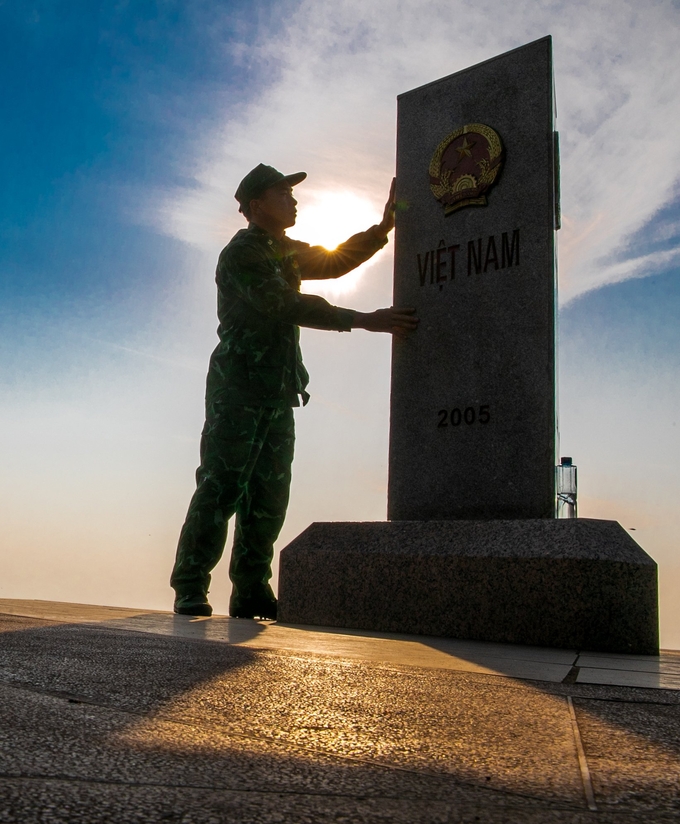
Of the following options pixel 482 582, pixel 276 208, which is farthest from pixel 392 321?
pixel 482 582

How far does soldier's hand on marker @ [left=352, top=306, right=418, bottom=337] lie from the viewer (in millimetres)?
4463

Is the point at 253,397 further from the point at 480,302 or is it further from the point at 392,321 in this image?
the point at 480,302

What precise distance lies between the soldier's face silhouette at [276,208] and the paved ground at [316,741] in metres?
3.06

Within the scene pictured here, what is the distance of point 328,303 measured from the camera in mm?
4227

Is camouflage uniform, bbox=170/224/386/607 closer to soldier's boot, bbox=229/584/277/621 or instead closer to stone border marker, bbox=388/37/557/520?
soldier's boot, bbox=229/584/277/621

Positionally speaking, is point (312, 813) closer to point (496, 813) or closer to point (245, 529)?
point (496, 813)

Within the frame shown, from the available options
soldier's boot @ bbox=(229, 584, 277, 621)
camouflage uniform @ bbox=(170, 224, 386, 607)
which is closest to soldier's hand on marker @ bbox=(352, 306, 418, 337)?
camouflage uniform @ bbox=(170, 224, 386, 607)

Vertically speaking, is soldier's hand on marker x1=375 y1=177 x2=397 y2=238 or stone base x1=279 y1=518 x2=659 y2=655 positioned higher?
soldier's hand on marker x1=375 y1=177 x2=397 y2=238

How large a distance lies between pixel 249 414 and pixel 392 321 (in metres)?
0.92

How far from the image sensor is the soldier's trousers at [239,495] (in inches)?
169

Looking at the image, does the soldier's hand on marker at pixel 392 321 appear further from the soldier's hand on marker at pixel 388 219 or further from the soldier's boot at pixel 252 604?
the soldier's boot at pixel 252 604

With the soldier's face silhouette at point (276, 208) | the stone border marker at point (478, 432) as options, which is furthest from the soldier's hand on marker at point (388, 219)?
the soldier's face silhouette at point (276, 208)

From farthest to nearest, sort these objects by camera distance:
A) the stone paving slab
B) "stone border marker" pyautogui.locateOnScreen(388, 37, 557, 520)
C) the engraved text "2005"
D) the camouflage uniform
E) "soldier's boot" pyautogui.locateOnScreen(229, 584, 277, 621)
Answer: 1. "soldier's boot" pyautogui.locateOnScreen(229, 584, 277, 621)
2. the camouflage uniform
3. the engraved text "2005"
4. "stone border marker" pyautogui.locateOnScreen(388, 37, 557, 520)
5. the stone paving slab

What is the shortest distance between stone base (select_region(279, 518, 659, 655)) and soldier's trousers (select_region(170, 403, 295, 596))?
0.36m
